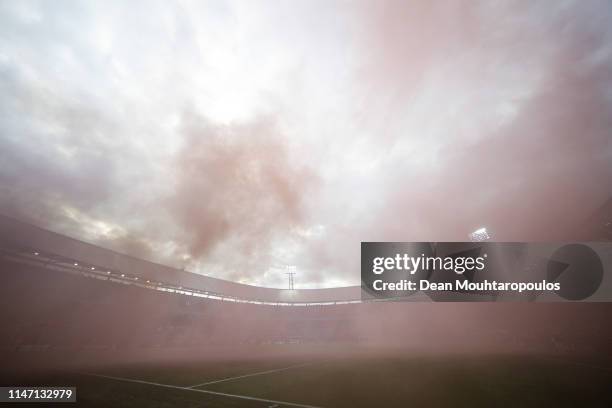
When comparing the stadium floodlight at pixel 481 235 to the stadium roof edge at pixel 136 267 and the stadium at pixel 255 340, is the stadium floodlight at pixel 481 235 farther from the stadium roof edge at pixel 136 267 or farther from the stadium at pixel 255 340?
the stadium roof edge at pixel 136 267

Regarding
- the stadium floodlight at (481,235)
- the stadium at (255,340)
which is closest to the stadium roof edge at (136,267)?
the stadium at (255,340)

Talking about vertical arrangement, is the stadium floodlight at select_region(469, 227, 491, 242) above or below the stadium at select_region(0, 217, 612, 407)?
above

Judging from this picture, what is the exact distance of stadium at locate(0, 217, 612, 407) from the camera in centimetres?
1270

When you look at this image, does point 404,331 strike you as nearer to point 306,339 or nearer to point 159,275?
point 306,339

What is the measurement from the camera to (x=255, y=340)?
54.3 metres

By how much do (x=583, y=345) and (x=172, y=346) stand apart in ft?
170

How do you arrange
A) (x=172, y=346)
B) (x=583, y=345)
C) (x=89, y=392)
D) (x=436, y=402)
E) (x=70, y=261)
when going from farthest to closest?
1. (x=172, y=346)
2. (x=70, y=261)
3. (x=583, y=345)
4. (x=89, y=392)
5. (x=436, y=402)

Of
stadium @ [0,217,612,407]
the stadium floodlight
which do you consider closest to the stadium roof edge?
stadium @ [0,217,612,407]

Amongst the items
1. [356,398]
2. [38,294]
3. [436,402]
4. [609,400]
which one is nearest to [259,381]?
[356,398]

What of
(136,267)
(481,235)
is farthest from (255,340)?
(481,235)

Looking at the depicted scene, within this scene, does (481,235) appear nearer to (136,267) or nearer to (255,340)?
(255,340)

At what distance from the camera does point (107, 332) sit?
3709 cm

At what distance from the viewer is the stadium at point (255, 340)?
12.7 meters

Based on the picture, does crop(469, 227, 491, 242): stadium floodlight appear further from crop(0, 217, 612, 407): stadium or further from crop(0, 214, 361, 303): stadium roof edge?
crop(0, 214, 361, 303): stadium roof edge
